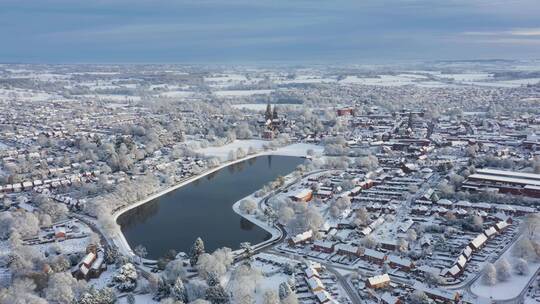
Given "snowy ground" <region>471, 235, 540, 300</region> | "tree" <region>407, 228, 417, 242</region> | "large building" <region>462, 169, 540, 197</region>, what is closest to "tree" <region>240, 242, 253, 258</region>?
"tree" <region>407, 228, 417, 242</region>

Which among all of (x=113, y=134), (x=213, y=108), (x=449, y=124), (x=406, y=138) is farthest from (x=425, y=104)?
(x=113, y=134)

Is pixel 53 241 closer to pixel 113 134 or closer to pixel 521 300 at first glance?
pixel 521 300

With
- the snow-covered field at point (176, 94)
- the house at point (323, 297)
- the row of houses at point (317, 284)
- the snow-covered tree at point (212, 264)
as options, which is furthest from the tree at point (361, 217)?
the snow-covered field at point (176, 94)

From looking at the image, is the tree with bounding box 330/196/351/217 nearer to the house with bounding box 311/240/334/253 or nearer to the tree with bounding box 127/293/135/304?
the house with bounding box 311/240/334/253

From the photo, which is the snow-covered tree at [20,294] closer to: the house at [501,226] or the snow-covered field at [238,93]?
the house at [501,226]

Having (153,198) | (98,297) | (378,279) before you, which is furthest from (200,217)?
(378,279)
